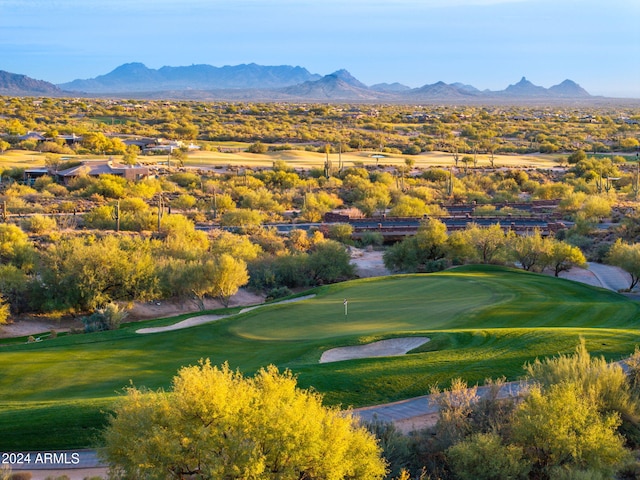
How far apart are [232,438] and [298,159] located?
80134 mm

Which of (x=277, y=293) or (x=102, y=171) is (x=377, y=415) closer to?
(x=277, y=293)

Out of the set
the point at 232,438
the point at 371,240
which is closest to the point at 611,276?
the point at 371,240

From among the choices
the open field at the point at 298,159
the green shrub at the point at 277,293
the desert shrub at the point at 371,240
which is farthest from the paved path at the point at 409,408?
the open field at the point at 298,159

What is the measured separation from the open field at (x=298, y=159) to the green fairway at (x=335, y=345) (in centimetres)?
5234

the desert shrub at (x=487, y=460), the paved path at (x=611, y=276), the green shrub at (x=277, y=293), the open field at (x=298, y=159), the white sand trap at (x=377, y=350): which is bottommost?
the green shrub at (x=277, y=293)

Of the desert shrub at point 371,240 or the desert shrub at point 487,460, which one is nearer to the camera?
the desert shrub at point 487,460

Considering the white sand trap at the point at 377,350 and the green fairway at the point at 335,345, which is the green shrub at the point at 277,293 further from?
the white sand trap at the point at 377,350

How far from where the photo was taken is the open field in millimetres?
79000

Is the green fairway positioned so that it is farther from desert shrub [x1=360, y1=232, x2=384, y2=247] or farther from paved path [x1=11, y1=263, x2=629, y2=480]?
desert shrub [x1=360, y1=232, x2=384, y2=247]

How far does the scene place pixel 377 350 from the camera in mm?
21172

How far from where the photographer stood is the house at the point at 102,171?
6425 centimetres

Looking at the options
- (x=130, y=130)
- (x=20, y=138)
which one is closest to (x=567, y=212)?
(x=20, y=138)

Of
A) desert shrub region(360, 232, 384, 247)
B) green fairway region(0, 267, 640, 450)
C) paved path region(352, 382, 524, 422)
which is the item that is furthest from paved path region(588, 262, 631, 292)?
paved path region(352, 382, 524, 422)

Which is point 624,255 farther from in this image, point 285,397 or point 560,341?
point 285,397
